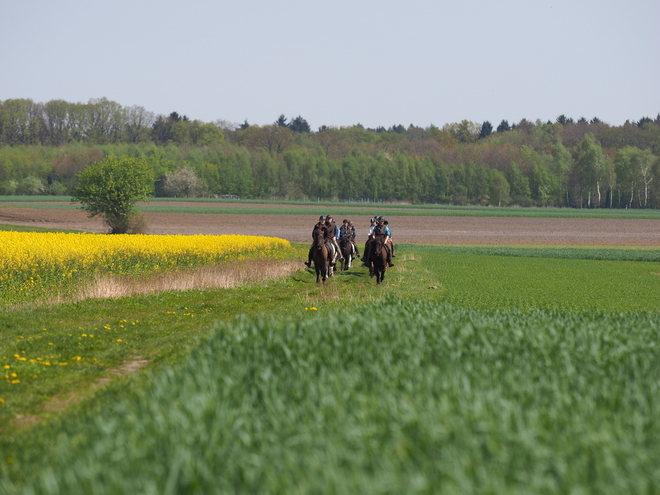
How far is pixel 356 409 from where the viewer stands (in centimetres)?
696

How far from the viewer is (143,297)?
71.4 feet

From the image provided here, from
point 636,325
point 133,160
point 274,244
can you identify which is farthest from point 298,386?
point 133,160

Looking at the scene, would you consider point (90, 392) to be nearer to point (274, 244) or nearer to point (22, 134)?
point (274, 244)

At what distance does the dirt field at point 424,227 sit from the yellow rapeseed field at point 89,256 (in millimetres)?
A: 28921

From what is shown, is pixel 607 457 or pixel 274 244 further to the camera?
pixel 274 244

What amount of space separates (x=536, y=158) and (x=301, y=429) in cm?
16689

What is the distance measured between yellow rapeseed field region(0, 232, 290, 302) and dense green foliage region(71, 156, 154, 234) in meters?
22.6

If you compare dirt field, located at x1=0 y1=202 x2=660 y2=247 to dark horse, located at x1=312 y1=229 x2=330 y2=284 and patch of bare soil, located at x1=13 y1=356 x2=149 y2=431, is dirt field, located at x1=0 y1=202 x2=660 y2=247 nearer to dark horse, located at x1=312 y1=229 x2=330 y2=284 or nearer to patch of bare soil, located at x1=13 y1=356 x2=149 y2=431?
dark horse, located at x1=312 y1=229 x2=330 y2=284

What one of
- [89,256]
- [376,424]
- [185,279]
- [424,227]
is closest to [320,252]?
[185,279]

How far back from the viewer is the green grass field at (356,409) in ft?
18.0

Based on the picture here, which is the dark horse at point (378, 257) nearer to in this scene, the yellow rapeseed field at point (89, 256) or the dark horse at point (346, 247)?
the dark horse at point (346, 247)

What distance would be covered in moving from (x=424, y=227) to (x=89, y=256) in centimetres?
5708

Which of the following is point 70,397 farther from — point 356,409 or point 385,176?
point 385,176

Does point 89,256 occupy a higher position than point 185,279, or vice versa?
point 89,256
